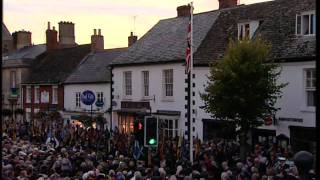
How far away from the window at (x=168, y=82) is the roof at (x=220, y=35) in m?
0.68

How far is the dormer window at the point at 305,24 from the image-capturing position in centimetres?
2394

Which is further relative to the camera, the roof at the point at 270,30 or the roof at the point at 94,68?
the roof at the point at 94,68

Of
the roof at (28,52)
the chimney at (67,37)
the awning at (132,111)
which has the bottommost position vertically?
the awning at (132,111)

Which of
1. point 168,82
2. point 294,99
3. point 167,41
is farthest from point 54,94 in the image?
point 294,99

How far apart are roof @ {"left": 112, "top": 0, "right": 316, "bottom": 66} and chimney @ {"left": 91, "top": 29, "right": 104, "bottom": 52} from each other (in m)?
10.4

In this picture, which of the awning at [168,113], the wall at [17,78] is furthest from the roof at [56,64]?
the awning at [168,113]

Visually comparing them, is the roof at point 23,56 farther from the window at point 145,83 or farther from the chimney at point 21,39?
the window at point 145,83

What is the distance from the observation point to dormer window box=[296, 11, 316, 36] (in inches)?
942

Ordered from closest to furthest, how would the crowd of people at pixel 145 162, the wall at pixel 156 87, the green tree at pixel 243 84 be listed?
1. the crowd of people at pixel 145 162
2. the green tree at pixel 243 84
3. the wall at pixel 156 87

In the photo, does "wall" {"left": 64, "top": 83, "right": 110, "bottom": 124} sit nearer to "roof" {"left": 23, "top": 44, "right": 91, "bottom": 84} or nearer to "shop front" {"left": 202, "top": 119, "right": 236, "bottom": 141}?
"roof" {"left": 23, "top": 44, "right": 91, "bottom": 84}

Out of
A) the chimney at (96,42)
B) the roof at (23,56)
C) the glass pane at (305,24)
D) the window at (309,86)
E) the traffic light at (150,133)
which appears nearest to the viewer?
the traffic light at (150,133)

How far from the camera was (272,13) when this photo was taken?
27.9 m

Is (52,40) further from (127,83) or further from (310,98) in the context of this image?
(310,98)

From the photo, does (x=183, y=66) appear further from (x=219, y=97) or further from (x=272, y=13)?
(x=219, y=97)
